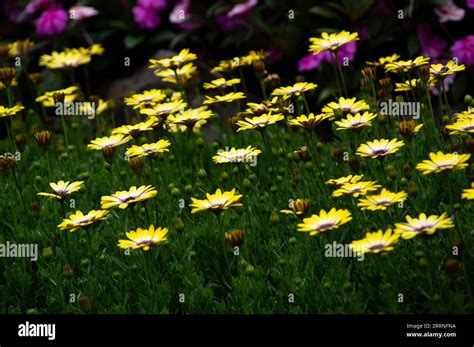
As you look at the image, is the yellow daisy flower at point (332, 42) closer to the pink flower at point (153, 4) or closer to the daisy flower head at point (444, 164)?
the daisy flower head at point (444, 164)

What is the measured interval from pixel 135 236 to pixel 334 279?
768 millimetres

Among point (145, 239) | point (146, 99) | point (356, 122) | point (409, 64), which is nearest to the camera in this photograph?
point (145, 239)

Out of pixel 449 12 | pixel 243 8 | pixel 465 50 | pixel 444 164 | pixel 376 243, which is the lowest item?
pixel 376 243

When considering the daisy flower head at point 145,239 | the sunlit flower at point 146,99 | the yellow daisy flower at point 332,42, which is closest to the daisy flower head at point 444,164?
the daisy flower head at point 145,239

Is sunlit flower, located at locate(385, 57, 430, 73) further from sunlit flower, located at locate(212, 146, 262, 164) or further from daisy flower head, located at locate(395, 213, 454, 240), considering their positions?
daisy flower head, located at locate(395, 213, 454, 240)

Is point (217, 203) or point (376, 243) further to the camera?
point (217, 203)

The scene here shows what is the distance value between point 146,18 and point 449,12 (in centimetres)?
227

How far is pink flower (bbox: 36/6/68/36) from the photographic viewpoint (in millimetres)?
6543

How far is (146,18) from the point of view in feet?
21.7

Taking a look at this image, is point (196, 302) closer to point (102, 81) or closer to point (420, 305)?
point (420, 305)

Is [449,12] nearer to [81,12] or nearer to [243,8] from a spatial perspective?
[243,8]

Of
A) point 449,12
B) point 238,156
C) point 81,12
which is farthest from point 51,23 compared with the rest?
point 238,156

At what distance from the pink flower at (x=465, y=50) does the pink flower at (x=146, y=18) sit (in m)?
2.29

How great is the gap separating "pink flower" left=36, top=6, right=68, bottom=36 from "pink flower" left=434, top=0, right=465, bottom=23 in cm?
274
